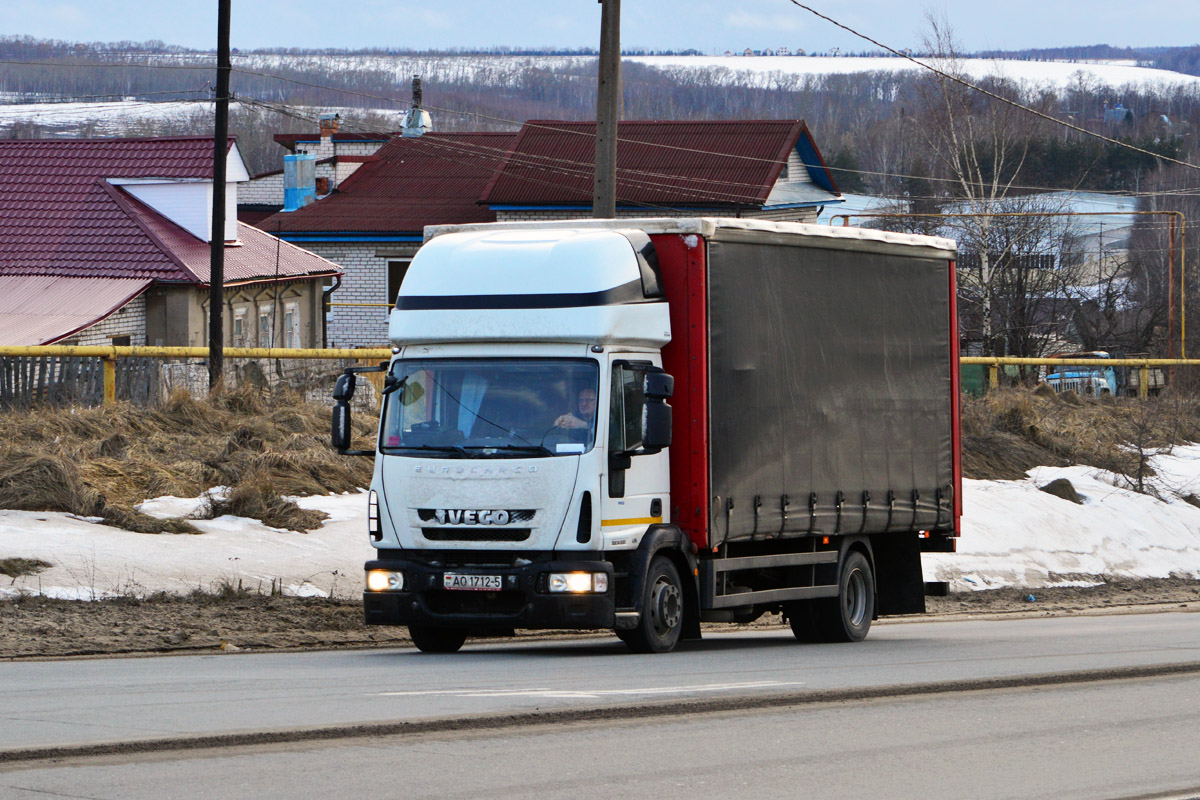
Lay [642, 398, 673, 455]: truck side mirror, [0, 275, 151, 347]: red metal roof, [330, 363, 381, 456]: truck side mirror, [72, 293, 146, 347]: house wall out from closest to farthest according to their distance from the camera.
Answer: [642, 398, 673, 455]: truck side mirror → [330, 363, 381, 456]: truck side mirror → [0, 275, 151, 347]: red metal roof → [72, 293, 146, 347]: house wall

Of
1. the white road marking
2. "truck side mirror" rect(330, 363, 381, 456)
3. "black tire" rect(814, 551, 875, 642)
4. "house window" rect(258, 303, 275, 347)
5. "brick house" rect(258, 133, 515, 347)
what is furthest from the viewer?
"brick house" rect(258, 133, 515, 347)

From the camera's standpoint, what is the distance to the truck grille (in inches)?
473

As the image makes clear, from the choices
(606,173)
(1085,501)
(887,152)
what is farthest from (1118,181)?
(606,173)

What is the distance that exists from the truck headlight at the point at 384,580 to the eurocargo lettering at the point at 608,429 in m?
0.02

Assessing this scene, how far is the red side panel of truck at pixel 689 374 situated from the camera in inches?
497

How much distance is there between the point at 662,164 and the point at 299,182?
59.9 feet

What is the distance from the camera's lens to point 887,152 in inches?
4710

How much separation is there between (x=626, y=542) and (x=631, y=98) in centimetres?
17032

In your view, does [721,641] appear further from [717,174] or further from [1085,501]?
[717,174]

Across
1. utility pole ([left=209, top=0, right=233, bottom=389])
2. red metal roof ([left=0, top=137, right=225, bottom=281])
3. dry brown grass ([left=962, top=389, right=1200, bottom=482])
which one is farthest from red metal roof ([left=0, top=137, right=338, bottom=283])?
dry brown grass ([left=962, top=389, right=1200, bottom=482])

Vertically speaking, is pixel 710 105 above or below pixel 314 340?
above

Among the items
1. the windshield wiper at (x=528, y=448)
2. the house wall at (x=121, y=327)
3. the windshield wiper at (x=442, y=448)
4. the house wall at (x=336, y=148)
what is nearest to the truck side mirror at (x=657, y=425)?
the windshield wiper at (x=528, y=448)

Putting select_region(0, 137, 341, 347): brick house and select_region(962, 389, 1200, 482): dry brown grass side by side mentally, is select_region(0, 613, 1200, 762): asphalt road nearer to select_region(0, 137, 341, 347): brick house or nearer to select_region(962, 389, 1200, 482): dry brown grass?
select_region(962, 389, 1200, 482): dry brown grass

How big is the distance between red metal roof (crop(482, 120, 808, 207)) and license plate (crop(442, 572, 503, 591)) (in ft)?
112
